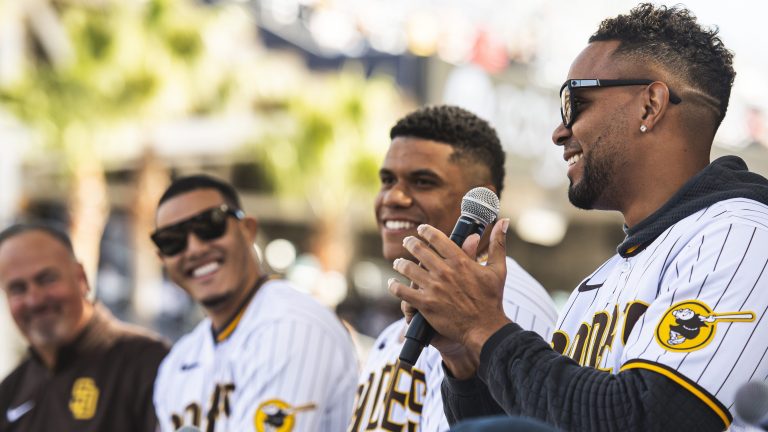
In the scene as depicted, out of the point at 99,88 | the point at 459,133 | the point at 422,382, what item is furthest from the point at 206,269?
the point at 99,88

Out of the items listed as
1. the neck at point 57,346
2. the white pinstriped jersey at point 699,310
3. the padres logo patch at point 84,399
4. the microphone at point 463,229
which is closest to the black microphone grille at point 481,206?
the microphone at point 463,229

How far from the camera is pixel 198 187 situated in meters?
5.50

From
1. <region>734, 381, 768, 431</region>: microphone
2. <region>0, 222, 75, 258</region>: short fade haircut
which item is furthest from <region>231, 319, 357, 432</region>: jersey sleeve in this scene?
<region>734, 381, 768, 431</region>: microphone

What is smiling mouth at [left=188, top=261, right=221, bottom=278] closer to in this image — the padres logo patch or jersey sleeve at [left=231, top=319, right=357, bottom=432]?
jersey sleeve at [left=231, top=319, right=357, bottom=432]

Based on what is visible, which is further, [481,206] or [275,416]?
[275,416]

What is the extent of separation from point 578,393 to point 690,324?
0.97ft

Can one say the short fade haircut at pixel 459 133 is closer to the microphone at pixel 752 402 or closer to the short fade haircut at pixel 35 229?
the short fade haircut at pixel 35 229

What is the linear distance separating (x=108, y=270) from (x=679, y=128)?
3143cm

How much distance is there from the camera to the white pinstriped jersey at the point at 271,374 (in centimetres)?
459

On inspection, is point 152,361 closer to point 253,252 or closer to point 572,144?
point 253,252

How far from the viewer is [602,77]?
108 inches

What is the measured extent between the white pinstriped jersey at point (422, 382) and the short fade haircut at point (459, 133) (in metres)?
0.64

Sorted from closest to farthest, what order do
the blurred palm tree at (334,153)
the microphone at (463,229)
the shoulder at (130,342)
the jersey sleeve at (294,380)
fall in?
1. the microphone at (463,229)
2. the jersey sleeve at (294,380)
3. the shoulder at (130,342)
4. the blurred palm tree at (334,153)

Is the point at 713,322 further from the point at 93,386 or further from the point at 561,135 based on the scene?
the point at 93,386
